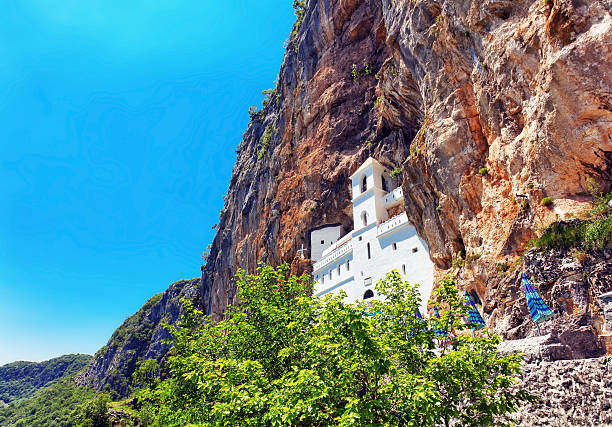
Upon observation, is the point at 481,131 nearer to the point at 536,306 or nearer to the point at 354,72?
the point at 536,306

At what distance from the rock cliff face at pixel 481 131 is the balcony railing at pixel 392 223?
2884mm

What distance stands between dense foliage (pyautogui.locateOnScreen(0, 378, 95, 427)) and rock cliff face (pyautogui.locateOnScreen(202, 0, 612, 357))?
277ft

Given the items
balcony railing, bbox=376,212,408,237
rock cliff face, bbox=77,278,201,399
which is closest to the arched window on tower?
balcony railing, bbox=376,212,408,237

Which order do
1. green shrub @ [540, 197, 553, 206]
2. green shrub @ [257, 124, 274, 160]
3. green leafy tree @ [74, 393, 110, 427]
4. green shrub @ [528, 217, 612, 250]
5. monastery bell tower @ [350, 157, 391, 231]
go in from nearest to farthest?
1. green shrub @ [528, 217, 612, 250]
2. green shrub @ [540, 197, 553, 206]
3. monastery bell tower @ [350, 157, 391, 231]
4. green shrub @ [257, 124, 274, 160]
5. green leafy tree @ [74, 393, 110, 427]

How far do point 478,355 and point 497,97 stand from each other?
1477cm

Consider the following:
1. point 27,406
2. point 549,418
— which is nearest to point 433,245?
point 549,418

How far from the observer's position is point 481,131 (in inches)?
836

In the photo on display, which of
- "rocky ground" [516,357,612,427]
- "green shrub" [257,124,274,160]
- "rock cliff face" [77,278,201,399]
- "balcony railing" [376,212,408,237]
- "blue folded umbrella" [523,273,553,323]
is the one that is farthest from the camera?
"rock cliff face" [77,278,201,399]

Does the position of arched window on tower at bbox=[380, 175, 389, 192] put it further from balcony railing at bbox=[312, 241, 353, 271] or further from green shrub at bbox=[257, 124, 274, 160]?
green shrub at bbox=[257, 124, 274, 160]

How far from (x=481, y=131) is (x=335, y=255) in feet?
71.0

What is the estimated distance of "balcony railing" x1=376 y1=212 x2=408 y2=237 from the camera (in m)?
31.7

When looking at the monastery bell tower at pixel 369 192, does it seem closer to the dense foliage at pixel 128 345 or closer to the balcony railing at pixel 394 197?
the balcony railing at pixel 394 197

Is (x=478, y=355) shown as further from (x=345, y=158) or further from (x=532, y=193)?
(x=345, y=158)

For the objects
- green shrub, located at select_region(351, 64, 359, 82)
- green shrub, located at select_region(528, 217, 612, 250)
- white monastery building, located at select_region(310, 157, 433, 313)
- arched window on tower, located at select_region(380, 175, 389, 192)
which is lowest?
green shrub, located at select_region(528, 217, 612, 250)
